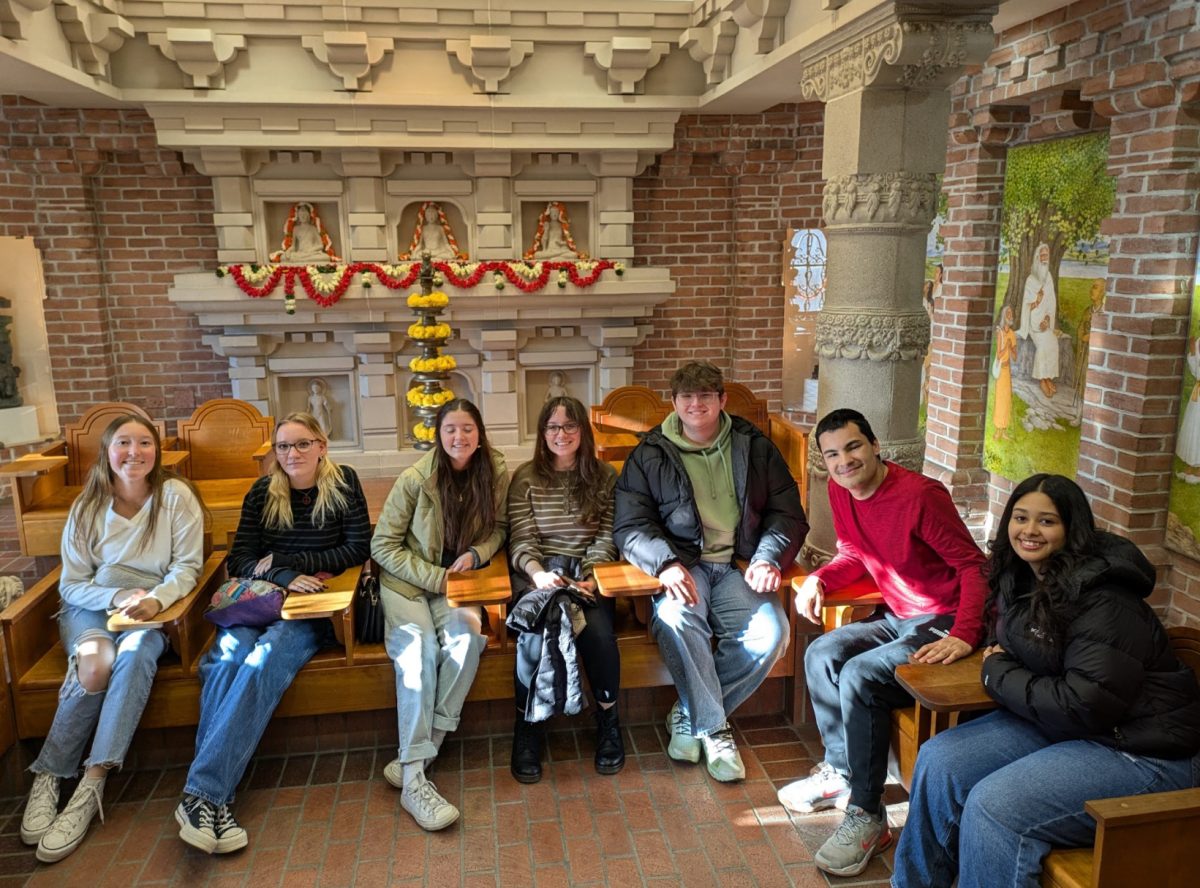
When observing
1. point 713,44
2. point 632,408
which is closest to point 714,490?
point 632,408

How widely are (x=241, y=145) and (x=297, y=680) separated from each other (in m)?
4.21

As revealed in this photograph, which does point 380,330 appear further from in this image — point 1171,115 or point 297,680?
point 1171,115

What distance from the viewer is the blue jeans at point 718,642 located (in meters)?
3.15

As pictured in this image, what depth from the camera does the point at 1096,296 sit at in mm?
4219

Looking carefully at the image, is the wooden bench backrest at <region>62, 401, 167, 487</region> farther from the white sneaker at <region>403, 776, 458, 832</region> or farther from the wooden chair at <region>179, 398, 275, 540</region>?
the white sneaker at <region>403, 776, 458, 832</region>

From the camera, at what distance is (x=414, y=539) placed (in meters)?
3.42

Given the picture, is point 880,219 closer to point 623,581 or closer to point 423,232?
point 623,581

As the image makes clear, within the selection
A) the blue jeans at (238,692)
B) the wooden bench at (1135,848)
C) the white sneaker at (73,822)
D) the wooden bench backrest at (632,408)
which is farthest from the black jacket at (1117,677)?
the wooden bench backrest at (632,408)

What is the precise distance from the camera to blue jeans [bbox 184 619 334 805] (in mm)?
2836

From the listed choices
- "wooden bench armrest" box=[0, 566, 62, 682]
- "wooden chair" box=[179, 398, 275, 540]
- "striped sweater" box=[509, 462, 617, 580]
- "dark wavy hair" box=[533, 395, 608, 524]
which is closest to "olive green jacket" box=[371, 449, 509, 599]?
"striped sweater" box=[509, 462, 617, 580]

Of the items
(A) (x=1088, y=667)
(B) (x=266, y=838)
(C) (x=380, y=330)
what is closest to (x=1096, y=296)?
(A) (x=1088, y=667)

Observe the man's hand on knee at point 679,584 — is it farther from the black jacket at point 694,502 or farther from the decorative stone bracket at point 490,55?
the decorative stone bracket at point 490,55

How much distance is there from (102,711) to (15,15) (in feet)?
11.8

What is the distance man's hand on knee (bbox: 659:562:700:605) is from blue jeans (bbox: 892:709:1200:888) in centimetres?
94
